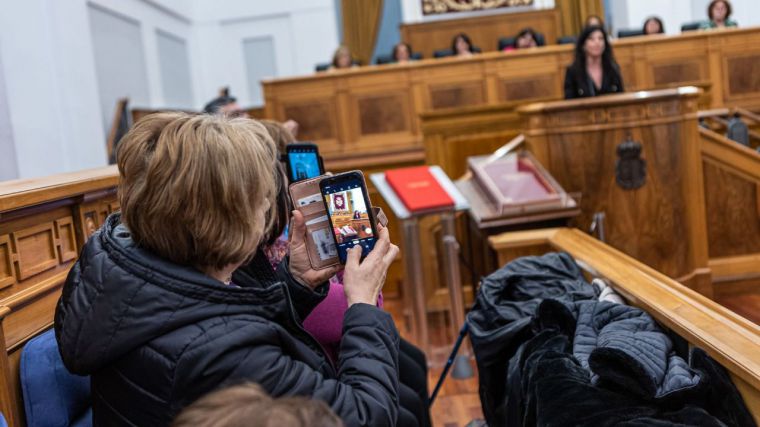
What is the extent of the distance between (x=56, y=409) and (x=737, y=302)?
172cm

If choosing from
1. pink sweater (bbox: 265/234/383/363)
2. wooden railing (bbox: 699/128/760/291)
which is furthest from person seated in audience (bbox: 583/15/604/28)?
pink sweater (bbox: 265/234/383/363)

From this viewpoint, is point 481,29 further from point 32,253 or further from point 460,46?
point 32,253

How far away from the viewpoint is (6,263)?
5.39 ft

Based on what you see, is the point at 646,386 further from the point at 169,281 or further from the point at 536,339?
the point at 169,281

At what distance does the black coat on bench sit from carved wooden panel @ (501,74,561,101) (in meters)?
5.56

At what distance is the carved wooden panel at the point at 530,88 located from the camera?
7926 mm

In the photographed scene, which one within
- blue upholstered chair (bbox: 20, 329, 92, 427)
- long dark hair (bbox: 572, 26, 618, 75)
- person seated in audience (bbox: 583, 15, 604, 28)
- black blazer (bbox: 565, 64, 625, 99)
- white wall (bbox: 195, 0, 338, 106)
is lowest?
blue upholstered chair (bbox: 20, 329, 92, 427)

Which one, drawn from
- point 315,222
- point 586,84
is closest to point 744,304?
point 315,222

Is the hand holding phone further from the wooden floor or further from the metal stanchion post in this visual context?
the metal stanchion post

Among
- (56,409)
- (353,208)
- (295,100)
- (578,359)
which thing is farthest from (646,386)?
(295,100)

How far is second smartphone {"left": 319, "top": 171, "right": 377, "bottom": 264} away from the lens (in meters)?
1.60

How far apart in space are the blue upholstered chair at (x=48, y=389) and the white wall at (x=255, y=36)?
474 inches

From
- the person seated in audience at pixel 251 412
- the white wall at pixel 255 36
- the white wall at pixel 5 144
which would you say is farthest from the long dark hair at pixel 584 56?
the white wall at pixel 255 36

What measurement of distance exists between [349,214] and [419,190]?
211cm
